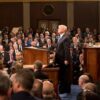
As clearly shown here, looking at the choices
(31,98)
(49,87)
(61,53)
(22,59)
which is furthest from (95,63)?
(31,98)

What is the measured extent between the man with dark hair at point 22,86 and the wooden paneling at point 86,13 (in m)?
19.3

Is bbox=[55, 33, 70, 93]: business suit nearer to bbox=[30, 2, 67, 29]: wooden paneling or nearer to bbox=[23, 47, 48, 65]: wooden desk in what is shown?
bbox=[23, 47, 48, 65]: wooden desk

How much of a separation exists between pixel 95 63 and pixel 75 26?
12371 millimetres

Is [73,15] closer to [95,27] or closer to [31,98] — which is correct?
[95,27]

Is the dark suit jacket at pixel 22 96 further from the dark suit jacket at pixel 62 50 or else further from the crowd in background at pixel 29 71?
the dark suit jacket at pixel 62 50

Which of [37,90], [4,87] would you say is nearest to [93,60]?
[37,90]

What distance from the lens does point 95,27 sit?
75.7 ft

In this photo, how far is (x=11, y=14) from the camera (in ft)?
77.6

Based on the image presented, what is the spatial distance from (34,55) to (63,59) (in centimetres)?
71

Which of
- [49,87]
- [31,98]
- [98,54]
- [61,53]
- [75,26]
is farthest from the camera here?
[75,26]

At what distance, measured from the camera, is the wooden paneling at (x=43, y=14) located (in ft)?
76.4

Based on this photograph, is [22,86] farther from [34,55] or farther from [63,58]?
[63,58]

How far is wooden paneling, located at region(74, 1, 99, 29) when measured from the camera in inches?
909

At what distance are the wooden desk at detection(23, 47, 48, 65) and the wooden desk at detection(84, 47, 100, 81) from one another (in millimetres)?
1609
